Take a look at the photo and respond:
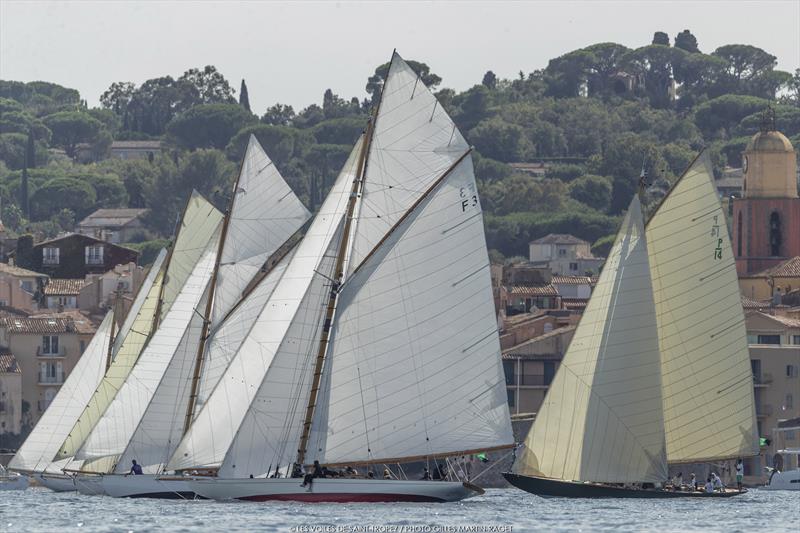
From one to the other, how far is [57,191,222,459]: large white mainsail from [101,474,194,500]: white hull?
13.3 ft

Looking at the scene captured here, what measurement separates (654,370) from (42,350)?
61396mm

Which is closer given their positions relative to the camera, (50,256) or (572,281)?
(572,281)

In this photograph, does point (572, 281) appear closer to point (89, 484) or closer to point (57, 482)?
point (57, 482)

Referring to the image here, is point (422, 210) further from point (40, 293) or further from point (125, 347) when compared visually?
point (40, 293)

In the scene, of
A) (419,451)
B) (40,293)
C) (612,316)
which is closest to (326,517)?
(419,451)

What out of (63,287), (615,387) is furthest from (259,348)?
(63,287)

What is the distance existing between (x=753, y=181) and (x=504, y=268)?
17221mm

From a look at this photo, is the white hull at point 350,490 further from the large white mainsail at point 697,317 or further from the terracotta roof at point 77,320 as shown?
the terracotta roof at point 77,320

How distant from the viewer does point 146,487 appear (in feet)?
254

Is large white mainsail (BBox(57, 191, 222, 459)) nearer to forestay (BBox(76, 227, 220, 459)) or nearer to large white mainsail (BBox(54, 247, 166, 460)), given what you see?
large white mainsail (BBox(54, 247, 166, 460))

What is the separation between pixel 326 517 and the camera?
6347 cm

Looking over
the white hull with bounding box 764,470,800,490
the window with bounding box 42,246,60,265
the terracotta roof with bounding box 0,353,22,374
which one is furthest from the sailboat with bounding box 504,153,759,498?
the window with bounding box 42,246,60,265

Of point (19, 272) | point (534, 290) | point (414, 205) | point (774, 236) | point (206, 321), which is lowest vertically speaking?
point (206, 321)

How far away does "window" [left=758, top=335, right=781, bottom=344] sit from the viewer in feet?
415
